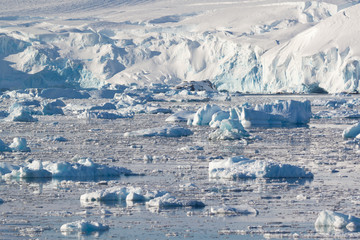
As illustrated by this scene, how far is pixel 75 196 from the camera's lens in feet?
26.3

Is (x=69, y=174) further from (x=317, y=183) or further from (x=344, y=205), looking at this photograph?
(x=344, y=205)

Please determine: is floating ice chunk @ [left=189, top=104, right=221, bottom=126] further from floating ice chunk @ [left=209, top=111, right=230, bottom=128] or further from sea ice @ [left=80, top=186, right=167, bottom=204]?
sea ice @ [left=80, top=186, right=167, bottom=204]

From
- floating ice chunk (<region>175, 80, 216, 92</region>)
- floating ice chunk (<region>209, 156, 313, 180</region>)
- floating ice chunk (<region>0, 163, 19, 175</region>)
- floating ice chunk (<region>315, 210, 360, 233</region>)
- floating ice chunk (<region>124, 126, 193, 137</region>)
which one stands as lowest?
floating ice chunk (<region>175, 80, 216, 92</region>)

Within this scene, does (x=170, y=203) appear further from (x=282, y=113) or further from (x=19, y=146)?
(x=282, y=113)

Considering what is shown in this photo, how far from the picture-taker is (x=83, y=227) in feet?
20.7

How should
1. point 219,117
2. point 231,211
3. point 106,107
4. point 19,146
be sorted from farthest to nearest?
point 106,107 → point 219,117 → point 19,146 → point 231,211

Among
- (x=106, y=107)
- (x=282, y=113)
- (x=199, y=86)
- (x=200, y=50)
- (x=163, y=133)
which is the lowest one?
(x=199, y=86)

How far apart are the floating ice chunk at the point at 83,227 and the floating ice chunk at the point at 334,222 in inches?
74.4

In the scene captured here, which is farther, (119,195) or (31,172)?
(31,172)

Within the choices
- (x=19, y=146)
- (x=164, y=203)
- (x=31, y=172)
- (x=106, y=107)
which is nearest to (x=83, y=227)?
(x=164, y=203)

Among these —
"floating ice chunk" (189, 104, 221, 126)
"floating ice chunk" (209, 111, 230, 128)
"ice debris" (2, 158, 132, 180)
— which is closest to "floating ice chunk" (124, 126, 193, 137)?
"floating ice chunk" (209, 111, 230, 128)

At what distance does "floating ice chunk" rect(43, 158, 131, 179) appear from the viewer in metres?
9.53

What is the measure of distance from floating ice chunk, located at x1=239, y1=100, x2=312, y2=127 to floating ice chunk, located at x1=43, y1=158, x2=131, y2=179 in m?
10.4

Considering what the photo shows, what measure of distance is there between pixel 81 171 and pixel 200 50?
4749cm
